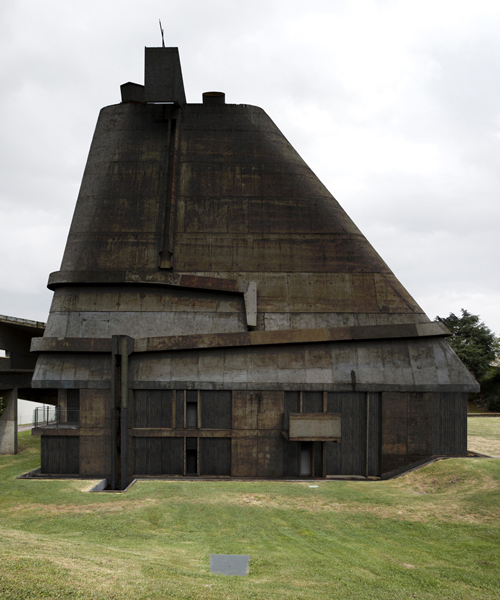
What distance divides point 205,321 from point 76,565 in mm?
15913

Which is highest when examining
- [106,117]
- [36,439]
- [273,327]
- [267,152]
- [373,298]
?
[106,117]

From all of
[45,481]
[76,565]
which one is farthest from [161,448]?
[76,565]

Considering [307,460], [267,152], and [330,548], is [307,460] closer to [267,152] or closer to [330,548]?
[330,548]

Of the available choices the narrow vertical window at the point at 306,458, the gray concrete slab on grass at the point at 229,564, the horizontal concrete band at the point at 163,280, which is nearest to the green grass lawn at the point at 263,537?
the gray concrete slab on grass at the point at 229,564

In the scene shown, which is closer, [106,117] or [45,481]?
[45,481]

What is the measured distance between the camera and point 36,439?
38.2m

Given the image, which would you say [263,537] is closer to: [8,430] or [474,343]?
[8,430]

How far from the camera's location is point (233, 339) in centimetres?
2417

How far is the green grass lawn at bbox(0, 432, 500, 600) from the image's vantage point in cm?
980

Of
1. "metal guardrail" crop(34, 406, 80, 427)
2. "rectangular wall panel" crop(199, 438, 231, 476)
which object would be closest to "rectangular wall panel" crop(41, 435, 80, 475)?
"metal guardrail" crop(34, 406, 80, 427)

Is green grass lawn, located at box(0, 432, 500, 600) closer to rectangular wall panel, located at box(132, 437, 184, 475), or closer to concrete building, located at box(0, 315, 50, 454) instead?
rectangular wall panel, located at box(132, 437, 184, 475)

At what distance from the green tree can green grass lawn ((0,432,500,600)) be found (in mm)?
43999

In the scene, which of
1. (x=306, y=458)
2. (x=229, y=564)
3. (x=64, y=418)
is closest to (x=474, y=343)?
(x=306, y=458)

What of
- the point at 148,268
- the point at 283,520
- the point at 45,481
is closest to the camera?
the point at 283,520
